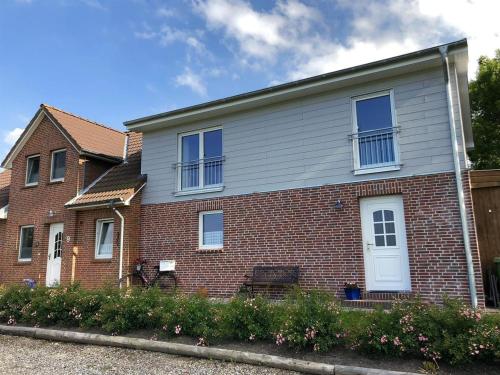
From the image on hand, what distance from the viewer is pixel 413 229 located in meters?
8.81

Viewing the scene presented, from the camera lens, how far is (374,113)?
32.3ft

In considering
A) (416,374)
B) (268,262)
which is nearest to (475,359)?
(416,374)

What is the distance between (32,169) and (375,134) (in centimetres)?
1280

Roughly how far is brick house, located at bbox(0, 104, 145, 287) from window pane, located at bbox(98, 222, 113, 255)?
0.03m

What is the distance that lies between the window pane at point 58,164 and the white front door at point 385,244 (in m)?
10.7

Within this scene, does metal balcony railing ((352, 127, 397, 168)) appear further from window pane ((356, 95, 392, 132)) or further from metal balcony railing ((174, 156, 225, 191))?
metal balcony railing ((174, 156, 225, 191))

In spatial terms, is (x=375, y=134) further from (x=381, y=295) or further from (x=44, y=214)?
(x=44, y=214)

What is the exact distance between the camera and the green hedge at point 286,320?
4816 millimetres

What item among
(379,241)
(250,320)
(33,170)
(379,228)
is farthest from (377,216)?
(33,170)

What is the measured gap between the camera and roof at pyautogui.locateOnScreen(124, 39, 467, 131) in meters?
8.87

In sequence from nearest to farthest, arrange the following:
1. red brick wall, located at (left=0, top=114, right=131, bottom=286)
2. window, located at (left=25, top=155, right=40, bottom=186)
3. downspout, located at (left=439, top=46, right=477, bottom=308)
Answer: downspout, located at (left=439, top=46, right=477, bottom=308)
red brick wall, located at (left=0, top=114, right=131, bottom=286)
window, located at (left=25, top=155, right=40, bottom=186)

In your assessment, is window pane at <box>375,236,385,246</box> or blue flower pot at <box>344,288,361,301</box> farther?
window pane at <box>375,236,385,246</box>

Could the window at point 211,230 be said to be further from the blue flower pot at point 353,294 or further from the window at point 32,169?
the window at point 32,169

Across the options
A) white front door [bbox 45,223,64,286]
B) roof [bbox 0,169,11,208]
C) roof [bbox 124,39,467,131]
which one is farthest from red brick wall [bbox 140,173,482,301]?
roof [bbox 0,169,11,208]
